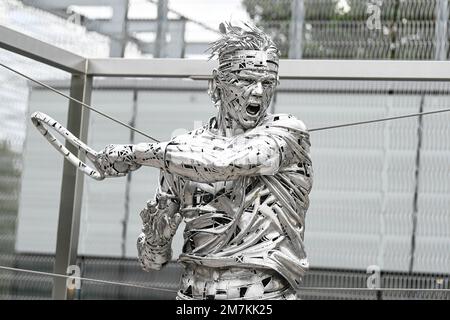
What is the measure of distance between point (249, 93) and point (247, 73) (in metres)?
0.07

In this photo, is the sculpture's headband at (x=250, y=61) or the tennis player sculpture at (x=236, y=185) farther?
the sculpture's headband at (x=250, y=61)

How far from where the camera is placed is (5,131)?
6539 mm

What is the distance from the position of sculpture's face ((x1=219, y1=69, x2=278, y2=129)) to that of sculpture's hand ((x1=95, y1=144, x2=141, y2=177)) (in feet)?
1.31

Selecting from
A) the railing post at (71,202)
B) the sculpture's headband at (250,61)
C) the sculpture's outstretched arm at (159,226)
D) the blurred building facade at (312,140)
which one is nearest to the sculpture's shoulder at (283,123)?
the sculpture's headband at (250,61)

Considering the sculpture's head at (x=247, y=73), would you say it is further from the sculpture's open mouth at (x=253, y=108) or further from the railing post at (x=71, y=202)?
the railing post at (x=71, y=202)

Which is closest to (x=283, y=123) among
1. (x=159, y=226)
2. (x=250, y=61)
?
(x=250, y=61)

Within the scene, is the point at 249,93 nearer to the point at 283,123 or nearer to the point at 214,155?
the point at 283,123

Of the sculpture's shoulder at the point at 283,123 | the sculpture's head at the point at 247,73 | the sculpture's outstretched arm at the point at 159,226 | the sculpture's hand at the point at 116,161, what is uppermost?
the sculpture's head at the point at 247,73

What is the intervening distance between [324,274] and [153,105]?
1325mm

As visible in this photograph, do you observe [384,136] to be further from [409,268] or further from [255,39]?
[255,39]

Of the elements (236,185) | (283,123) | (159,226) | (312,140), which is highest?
(312,140)

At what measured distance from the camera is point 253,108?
168 inches

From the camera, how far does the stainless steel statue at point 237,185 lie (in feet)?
13.4

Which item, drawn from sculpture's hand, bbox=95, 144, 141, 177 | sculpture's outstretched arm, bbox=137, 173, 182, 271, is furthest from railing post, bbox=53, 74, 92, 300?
sculpture's hand, bbox=95, 144, 141, 177
